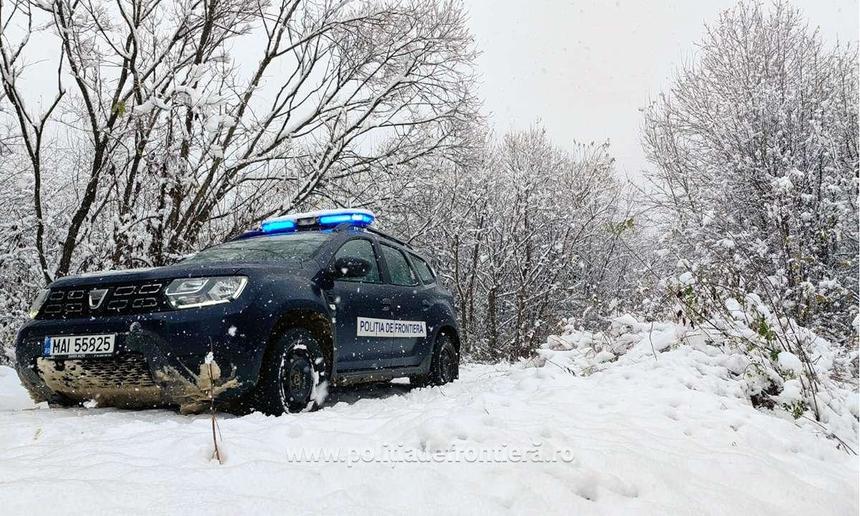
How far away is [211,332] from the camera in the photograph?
3766 mm

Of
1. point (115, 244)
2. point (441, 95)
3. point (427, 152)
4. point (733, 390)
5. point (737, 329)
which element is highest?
point (441, 95)

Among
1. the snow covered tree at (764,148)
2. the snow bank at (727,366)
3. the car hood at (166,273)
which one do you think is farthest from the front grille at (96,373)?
the snow covered tree at (764,148)

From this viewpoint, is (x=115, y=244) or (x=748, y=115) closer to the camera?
(x=115, y=244)

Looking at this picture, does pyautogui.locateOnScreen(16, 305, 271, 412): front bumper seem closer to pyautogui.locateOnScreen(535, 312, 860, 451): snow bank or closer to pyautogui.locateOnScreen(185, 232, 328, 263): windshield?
pyautogui.locateOnScreen(185, 232, 328, 263): windshield

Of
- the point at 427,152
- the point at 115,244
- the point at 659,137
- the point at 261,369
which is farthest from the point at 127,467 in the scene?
the point at 659,137

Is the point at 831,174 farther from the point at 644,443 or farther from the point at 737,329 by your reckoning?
the point at 644,443

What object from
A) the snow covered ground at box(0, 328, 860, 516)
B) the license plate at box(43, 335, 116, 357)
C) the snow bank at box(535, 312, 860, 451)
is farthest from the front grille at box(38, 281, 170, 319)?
the snow bank at box(535, 312, 860, 451)

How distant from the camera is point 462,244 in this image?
24391 millimetres

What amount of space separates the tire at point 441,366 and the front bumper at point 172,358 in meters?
2.88

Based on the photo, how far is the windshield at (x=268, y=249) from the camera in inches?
187

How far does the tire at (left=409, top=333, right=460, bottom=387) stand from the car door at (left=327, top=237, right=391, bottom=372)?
1.13m

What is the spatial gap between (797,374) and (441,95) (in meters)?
8.73

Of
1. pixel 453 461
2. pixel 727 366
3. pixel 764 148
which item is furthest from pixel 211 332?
pixel 764 148

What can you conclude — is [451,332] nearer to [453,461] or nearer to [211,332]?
[211,332]
